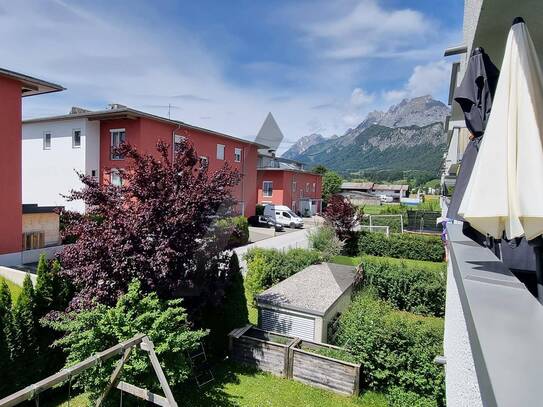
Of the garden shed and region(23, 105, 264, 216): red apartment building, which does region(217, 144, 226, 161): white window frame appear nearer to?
region(23, 105, 264, 216): red apartment building

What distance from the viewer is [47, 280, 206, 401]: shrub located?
6449 millimetres

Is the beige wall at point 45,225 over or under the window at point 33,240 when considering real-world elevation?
over

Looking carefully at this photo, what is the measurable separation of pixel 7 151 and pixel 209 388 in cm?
1552

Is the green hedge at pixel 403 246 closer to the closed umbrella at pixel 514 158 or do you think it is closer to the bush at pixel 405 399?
the bush at pixel 405 399

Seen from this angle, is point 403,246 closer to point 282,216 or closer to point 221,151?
point 282,216

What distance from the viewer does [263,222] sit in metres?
34.5

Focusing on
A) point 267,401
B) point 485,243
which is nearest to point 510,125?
point 485,243

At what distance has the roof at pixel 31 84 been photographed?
15812 millimetres

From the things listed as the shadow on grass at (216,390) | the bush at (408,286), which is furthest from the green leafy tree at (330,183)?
the shadow on grass at (216,390)

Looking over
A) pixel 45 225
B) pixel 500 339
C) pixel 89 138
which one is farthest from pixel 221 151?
pixel 500 339

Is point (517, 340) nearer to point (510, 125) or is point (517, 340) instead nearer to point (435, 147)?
point (510, 125)

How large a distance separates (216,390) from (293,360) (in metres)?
2.09

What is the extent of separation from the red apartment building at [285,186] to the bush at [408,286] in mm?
25143

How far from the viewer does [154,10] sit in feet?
42.2
